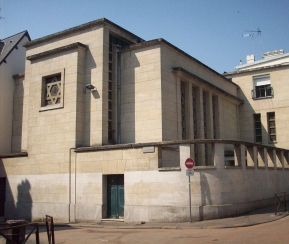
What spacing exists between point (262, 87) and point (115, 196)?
57.2 ft

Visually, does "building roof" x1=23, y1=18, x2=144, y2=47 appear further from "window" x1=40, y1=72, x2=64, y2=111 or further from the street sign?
the street sign

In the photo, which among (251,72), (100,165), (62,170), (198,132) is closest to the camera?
(100,165)

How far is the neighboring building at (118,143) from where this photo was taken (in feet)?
52.4

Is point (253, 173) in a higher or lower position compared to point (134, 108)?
lower

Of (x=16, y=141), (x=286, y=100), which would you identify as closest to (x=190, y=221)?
(x=16, y=141)

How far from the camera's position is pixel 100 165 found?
58.7 feet

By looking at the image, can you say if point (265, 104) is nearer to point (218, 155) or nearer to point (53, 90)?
point (218, 155)

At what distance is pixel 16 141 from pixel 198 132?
12.6m

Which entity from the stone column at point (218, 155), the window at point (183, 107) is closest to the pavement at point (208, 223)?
the stone column at point (218, 155)

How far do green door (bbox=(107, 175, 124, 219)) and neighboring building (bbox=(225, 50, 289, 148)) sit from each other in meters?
14.9

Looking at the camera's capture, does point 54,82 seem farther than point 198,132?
No

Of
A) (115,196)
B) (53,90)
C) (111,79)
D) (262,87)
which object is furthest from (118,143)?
(262,87)

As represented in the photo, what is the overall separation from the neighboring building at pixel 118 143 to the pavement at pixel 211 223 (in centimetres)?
46

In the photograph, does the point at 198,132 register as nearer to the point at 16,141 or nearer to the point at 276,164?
the point at 276,164
